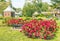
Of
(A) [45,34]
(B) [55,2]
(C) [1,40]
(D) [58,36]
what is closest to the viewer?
(C) [1,40]

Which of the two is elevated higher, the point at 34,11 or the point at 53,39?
the point at 53,39

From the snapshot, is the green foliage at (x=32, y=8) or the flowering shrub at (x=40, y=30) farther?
the green foliage at (x=32, y=8)

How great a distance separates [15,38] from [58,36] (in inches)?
129

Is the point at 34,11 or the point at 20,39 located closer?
the point at 20,39

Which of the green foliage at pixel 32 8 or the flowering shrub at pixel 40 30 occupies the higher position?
the flowering shrub at pixel 40 30

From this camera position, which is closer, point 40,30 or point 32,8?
point 40,30

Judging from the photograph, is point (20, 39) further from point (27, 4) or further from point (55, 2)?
point (55, 2)

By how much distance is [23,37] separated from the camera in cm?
1277

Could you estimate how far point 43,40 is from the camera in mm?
12203

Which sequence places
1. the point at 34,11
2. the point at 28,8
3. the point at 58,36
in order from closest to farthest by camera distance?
the point at 58,36
the point at 28,8
the point at 34,11

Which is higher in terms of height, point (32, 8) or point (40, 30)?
point (40, 30)

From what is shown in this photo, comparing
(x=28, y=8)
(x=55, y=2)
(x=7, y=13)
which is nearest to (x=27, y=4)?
(x=28, y=8)

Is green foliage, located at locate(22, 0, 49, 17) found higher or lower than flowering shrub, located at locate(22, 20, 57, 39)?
lower

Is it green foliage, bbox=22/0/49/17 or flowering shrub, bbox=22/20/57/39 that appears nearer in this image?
flowering shrub, bbox=22/20/57/39
